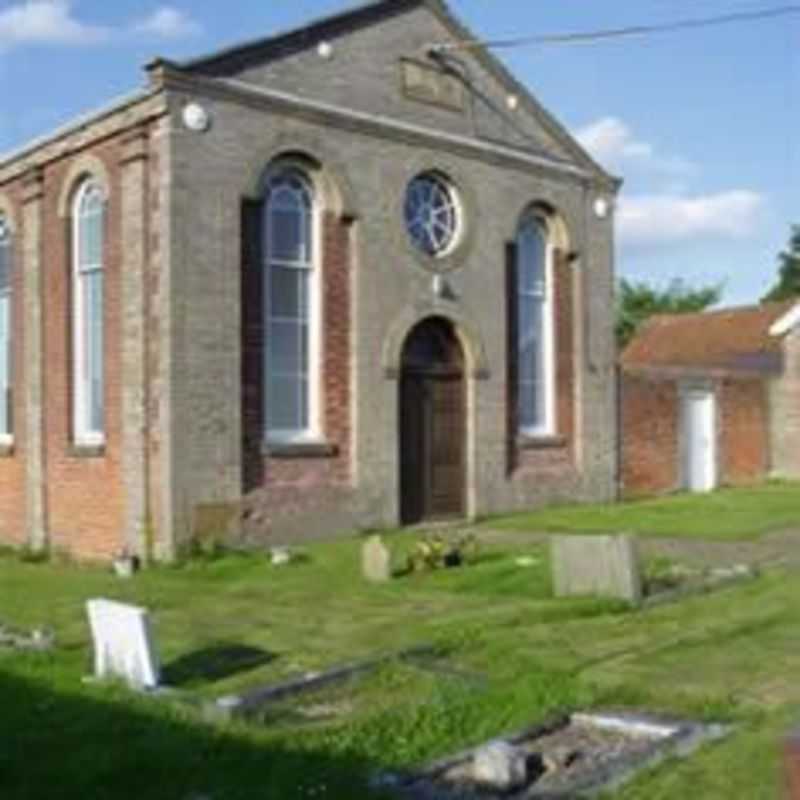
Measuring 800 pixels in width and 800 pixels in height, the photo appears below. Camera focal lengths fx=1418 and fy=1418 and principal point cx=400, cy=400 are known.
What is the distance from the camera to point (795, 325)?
3400 cm

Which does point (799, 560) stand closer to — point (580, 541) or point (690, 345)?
point (580, 541)

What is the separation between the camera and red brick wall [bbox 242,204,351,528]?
19031mm

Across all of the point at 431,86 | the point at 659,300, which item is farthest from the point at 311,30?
the point at 659,300

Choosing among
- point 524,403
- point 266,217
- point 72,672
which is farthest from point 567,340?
point 72,672

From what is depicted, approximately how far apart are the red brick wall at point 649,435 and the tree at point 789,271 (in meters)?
54.3

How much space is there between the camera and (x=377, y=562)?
15.3 metres

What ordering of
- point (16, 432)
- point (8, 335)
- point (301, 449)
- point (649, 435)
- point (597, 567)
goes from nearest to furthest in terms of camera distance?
point (597, 567) < point (301, 449) < point (16, 432) < point (8, 335) < point (649, 435)

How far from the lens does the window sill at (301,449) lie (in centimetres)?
1922

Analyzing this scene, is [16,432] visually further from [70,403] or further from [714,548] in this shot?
[714,548]

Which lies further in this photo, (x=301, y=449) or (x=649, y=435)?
(x=649, y=435)

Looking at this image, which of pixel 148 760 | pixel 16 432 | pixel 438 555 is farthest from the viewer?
pixel 16 432

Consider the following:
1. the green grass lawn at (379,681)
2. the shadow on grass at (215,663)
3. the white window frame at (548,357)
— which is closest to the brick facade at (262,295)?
the white window frame at (548,357)

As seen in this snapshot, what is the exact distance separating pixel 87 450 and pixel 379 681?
10739 mm

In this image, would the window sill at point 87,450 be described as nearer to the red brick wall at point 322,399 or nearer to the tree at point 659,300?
the red brick wall at point 322,399
